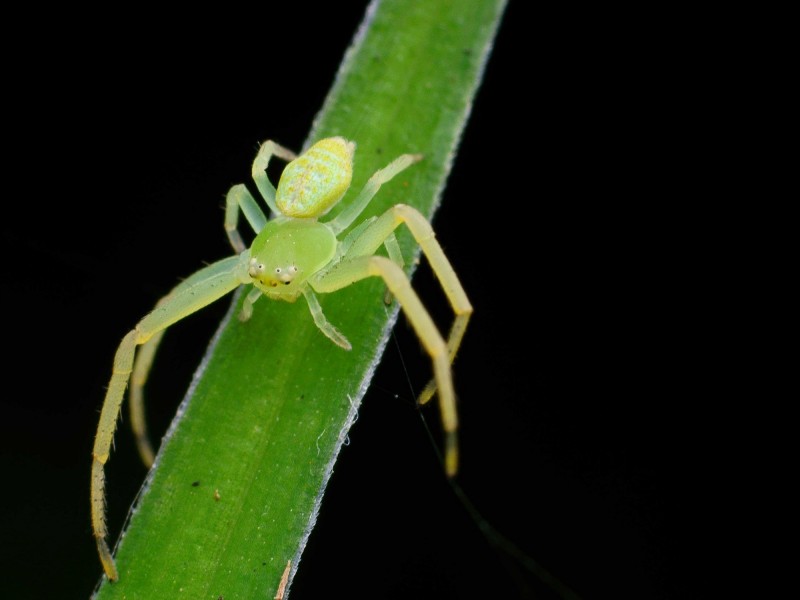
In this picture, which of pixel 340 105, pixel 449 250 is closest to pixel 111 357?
pixel 449 250

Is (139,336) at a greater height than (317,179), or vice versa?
(317,179)

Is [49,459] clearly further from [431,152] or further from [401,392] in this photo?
[431,152]

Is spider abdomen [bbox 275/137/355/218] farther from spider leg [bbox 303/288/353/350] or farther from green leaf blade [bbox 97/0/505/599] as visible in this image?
spider leg [bbox 303/288/353/350]

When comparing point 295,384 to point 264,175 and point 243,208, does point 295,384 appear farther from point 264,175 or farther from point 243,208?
point 264,175

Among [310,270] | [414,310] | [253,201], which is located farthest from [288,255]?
[414,310]

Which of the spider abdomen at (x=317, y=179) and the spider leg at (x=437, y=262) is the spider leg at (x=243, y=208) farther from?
the spider leg at (x=437, y=262)

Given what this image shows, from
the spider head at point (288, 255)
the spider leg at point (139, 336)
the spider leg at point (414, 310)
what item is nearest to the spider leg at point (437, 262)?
the spider leg at point (414, 310)
